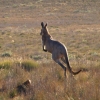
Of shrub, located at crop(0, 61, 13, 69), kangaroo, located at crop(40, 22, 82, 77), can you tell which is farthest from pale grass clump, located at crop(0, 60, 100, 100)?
shrub, located at crop(0, 61, 13, 69)

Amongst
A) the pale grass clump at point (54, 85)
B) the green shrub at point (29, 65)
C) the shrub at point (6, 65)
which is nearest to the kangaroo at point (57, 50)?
the pale grass clump at point (54, 85)

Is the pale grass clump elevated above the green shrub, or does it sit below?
above

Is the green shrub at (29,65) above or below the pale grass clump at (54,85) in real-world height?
below

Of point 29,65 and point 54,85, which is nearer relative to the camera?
point 54,85

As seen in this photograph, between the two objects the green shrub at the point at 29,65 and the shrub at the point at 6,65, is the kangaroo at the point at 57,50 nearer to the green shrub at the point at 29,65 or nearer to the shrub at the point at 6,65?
the green shrub at the point at 29,65

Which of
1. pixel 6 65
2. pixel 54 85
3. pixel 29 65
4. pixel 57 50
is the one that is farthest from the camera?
pixel 29 65

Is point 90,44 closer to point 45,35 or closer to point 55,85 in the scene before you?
point 45,35

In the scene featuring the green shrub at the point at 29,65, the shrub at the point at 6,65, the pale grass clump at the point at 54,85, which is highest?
the pale grass clump at the point at 54,85

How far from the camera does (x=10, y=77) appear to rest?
985cm

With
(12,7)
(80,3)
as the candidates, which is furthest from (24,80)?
(80,3)

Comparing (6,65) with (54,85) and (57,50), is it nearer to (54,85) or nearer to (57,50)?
(57,50)

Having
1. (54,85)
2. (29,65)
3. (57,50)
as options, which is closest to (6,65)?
(29,65)

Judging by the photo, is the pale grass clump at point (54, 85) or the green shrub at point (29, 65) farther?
the green shrub at point (29, 65)

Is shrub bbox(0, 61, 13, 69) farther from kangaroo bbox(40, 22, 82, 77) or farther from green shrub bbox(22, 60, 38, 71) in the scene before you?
kangaroo bbox(40, 22, 82, 77)
